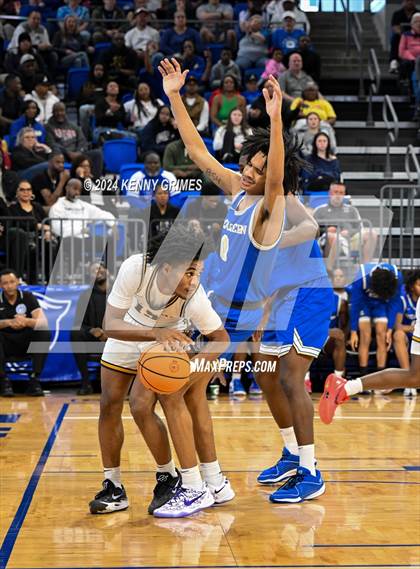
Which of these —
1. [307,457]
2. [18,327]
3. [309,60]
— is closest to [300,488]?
[307,457]

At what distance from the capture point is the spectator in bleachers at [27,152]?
12625 mm

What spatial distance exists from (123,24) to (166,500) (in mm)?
12373

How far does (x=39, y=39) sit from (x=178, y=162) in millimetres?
4351

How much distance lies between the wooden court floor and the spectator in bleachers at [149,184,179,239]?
10.5 feet

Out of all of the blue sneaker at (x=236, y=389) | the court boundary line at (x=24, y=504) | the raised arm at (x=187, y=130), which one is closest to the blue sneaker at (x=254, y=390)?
the blue sneaker at (x=236, y=389)

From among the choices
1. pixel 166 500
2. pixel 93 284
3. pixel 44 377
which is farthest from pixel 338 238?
pixel 166 500

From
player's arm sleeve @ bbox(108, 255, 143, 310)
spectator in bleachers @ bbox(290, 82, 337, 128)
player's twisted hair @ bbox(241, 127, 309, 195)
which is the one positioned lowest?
player's arm sleeve @ bbox(108, 255, 143, 310)

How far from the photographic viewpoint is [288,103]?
14.4m

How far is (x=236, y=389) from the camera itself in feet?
35.1

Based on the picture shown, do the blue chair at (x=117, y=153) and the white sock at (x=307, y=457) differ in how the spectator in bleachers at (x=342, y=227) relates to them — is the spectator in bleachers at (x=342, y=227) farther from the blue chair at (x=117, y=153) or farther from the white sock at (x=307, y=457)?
the white sock at (x=307, y=457)

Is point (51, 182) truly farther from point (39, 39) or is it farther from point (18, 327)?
point (39, 39)

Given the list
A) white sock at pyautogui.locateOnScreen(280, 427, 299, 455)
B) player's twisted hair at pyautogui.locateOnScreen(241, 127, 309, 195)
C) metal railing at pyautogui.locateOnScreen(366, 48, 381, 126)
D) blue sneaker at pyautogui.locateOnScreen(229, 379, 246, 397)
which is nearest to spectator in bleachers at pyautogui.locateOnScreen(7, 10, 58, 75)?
metal railing at pyautogui.locateOnScreen(366, 48, 381, 126)

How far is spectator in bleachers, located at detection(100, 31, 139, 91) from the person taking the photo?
591 inches

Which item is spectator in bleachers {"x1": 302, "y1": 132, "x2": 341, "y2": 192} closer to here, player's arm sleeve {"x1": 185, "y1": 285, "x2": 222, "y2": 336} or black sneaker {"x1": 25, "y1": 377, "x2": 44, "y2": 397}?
black sneaker {"x1": 25, "y1": 377, "x2": 44, "y2": 397}
